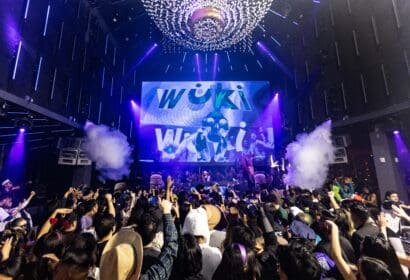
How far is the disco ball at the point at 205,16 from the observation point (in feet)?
25.3

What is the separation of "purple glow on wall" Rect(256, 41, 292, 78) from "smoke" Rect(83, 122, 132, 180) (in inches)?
460

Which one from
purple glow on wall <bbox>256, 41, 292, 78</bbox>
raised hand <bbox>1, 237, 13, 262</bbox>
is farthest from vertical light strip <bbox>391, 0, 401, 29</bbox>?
raised hand <bbox>1, 237, 13, 262</bbox>

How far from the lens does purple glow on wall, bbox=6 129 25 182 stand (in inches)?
373

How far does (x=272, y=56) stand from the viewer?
59.2 feet

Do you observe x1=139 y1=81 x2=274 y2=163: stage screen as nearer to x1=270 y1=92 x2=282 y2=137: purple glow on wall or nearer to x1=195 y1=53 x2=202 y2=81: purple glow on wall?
x1=270 y1=92 x2=282 y2=137: purple glow on wall

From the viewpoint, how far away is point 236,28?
878cm

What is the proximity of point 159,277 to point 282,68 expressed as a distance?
61.1ft

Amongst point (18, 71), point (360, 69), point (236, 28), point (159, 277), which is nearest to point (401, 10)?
point (360, 69)

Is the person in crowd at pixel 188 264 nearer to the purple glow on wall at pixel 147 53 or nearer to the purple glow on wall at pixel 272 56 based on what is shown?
the purple glow on wall at pixel 272 56

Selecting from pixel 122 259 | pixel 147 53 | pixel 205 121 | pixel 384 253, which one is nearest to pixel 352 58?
pixel 205 121

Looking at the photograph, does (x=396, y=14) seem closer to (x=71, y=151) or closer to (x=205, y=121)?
(x=205, y=121)

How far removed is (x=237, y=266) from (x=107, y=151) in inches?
487

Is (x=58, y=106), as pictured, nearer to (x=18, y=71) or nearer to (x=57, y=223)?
(x=18, y=71)

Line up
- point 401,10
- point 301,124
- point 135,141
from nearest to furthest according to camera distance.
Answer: point 401,10, point 301,124, point 135,141
